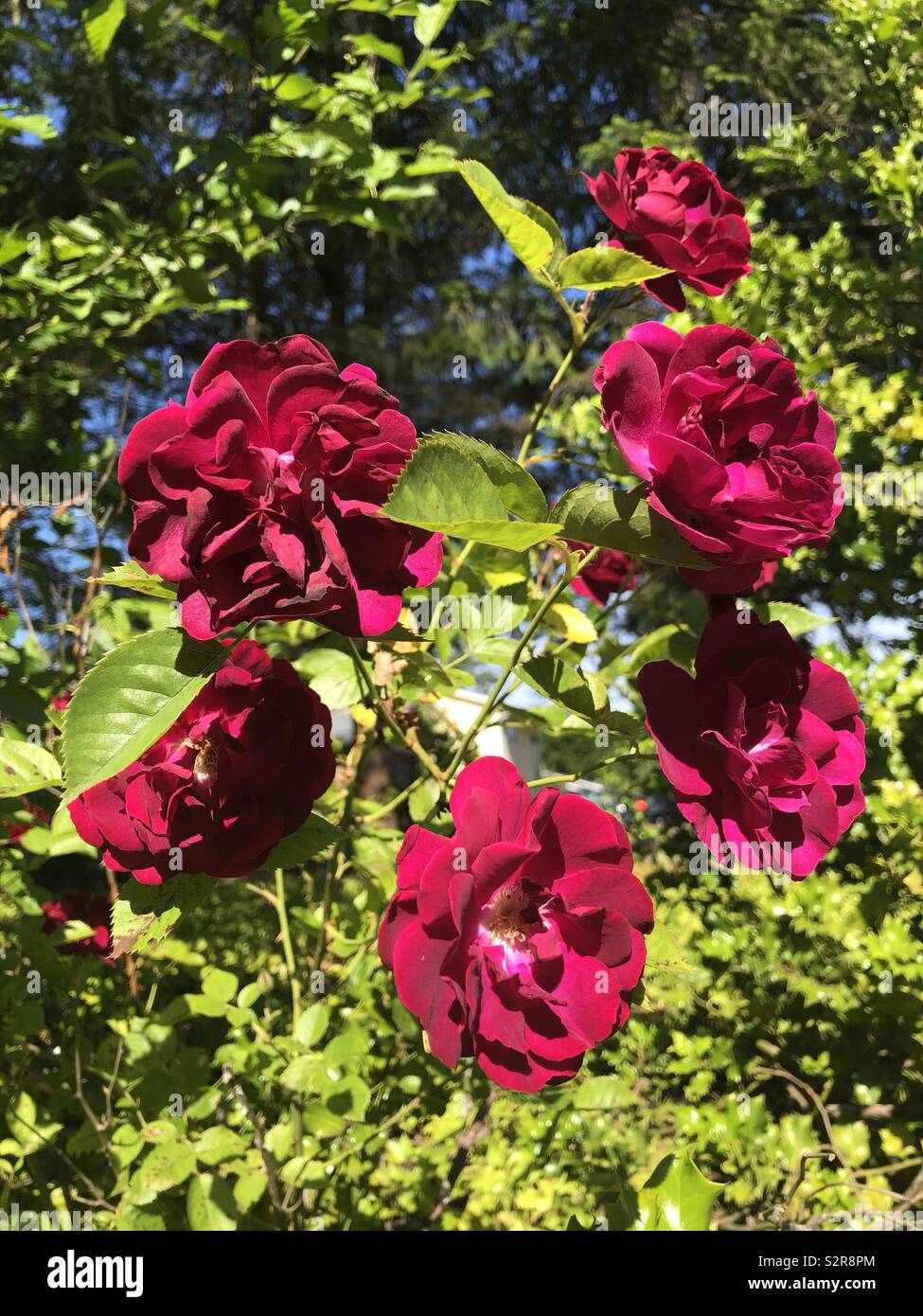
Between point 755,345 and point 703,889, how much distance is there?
1.71 meters

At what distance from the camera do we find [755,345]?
56cm

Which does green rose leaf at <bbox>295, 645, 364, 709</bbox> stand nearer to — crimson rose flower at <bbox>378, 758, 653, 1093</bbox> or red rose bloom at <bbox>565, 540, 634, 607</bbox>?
crimson rose flower at <bbox>378, 758, 653, 1093</bbox>

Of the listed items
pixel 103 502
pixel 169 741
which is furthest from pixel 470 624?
pixel 103 502

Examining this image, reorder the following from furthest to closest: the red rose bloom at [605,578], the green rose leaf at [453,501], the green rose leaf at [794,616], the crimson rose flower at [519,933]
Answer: the red rose bloom at [605,578] < the green rose leaf at [794,616] < the crimson rose flower at [519,933] < the green rose leaf at [453,501]

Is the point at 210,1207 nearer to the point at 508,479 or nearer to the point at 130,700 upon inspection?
the point at 130,700

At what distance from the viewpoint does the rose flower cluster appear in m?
0.51

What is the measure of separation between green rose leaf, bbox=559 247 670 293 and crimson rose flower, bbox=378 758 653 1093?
42 centimetres

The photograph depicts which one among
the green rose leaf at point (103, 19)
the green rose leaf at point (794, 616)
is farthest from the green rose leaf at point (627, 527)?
the green rose leaf at point (103, 19)

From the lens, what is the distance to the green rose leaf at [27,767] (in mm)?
725

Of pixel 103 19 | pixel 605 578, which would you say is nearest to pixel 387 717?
pixel 605 578

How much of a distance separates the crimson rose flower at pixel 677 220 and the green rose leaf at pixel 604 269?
0.08m

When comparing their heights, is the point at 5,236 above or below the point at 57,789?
above

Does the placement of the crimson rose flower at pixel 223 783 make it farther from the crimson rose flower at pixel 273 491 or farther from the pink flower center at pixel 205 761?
the crimson rose flower at pixel 273 491

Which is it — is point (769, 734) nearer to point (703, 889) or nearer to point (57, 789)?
point (57, 789)
